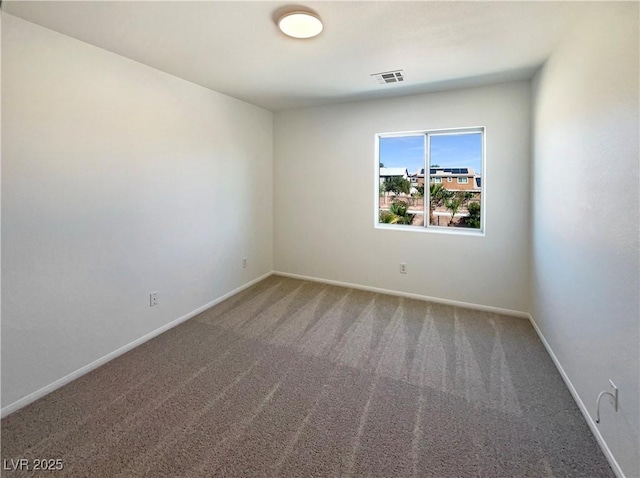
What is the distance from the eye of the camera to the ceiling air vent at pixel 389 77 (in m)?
2.84

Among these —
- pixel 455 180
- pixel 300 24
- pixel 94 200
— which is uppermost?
pixel 300 24

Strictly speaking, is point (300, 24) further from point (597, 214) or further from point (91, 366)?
point (91, 366)

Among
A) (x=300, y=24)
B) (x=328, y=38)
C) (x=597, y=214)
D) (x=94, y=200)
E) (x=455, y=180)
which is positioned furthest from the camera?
(x=455, y=180)

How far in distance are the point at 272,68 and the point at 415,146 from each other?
2.01 m

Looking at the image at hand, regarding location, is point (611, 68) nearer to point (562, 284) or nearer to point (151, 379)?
point (562, 284)

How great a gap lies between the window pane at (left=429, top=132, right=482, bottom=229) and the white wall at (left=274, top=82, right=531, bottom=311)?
25cm

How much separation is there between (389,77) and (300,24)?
4.40 feet

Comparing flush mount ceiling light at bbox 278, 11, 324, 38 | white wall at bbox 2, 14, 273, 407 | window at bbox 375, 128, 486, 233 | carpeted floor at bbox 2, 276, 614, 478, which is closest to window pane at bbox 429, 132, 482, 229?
window at bbox 375, 128, 486, 233

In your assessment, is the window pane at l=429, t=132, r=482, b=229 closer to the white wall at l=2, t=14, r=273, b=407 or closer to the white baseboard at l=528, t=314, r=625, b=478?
the white baseboard at l=528, t=314, r=625, b=478

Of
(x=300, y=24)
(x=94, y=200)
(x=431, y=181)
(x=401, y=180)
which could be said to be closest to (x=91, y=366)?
(x=94, y=200)

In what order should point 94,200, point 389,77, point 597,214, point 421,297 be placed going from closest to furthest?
point 597,214 → point 94,200 → point 389,77 → point 421,297

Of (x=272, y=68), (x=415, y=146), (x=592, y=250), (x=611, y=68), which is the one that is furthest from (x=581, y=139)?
(x=272, y=68)

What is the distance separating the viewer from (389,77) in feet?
9.69

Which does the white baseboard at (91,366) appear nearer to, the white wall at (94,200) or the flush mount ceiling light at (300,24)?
the white wall at (94,200)
